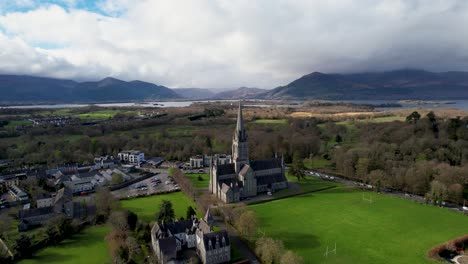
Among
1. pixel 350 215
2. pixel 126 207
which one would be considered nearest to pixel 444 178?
pixel 350 215

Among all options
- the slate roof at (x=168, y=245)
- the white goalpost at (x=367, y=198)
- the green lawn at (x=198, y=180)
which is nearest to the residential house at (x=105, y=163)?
the green lawn at (x=198, y=180)

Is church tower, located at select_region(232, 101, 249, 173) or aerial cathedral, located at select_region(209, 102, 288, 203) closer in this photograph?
aerial cathedral, located at select_region(209, 102, 288, 203)

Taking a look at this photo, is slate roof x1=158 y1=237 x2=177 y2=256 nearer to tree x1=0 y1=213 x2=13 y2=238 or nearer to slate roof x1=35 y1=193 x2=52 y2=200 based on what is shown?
tree x1=0 y1=213 x2=13 y2=238

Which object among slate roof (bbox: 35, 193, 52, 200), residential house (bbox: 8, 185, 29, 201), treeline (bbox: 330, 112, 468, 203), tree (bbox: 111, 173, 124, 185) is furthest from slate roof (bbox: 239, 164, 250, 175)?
residential house (bbox: 8, 185, 29, 201)

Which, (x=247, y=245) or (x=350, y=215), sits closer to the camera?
(x=247, y=245)

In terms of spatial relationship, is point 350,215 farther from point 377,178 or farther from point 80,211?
point 80,211

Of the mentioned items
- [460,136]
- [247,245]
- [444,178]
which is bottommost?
[247,245]

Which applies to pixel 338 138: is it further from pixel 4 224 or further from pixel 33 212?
pixel 4 224
